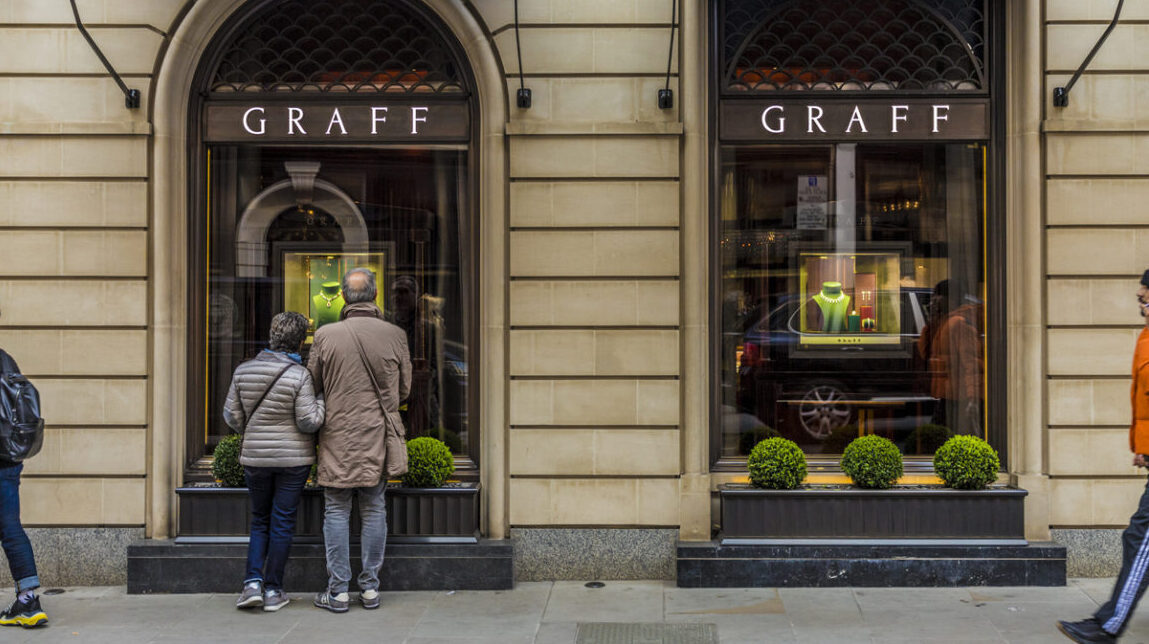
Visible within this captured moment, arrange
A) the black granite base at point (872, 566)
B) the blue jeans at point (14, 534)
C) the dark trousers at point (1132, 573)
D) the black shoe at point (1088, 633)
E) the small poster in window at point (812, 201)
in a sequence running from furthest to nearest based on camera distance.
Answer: the small poster in window at point (812, 201) < the black granite base at point (872, 566) < the blue jeans at point (14, 534) < the black shoe at point (1088, 633) < the dark trousers at point (1132, 573)

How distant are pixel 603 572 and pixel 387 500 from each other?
1.75 metres

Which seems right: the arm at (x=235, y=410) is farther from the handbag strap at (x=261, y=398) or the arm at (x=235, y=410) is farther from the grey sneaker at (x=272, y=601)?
the grey sneaker at (x=272, y=601)

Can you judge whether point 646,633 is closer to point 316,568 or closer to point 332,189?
point 316,568

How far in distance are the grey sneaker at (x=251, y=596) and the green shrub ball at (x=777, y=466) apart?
12.3 ft

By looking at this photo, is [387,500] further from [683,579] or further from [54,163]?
[54,163]

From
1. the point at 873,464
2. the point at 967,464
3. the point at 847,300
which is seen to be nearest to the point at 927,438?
the point at 967,464

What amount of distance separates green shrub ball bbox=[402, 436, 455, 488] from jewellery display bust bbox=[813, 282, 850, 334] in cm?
330

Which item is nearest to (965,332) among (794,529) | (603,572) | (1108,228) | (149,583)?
(1108,228)

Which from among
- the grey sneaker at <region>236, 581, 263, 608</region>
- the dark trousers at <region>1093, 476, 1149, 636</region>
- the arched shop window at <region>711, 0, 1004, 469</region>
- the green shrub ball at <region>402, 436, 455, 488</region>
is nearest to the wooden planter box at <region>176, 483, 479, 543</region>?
the green shrub ball at <region>402, 436, 455, 488</region>

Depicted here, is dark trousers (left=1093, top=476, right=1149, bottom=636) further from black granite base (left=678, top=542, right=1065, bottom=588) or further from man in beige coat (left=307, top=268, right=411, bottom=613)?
man in beige coat (left=307, top=268, right=411, bottom=613)

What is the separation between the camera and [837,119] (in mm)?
8594

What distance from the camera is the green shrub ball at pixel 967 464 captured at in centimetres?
811

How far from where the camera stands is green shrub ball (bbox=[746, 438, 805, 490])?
26.8ft

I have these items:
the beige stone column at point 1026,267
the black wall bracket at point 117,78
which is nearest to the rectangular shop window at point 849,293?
the beige stone column at point 1026,267
